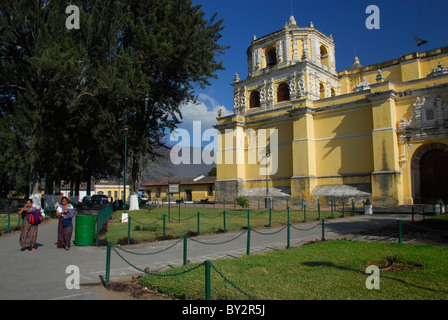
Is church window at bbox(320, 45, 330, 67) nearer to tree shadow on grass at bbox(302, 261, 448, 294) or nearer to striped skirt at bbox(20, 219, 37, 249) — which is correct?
tree shadow on grass at bbox(302, 261, 448, 294)

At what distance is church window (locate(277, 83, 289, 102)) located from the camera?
3450 centimetres

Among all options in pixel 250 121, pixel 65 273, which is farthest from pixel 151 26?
pixel 65 273

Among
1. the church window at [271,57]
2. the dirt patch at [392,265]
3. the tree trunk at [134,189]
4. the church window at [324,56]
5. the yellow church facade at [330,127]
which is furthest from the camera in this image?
the church window at [271,57]

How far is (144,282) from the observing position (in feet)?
21.1

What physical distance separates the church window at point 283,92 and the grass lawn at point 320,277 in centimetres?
2704

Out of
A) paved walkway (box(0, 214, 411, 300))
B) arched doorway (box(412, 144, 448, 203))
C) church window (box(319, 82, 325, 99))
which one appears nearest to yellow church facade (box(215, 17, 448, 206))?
arched doorway (box(412, 144, 448, 203))

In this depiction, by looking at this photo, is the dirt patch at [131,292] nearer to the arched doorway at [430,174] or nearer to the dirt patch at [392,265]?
the dirt patch at [392,265]

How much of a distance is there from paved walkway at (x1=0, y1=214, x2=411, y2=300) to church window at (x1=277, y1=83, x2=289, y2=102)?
2272cm

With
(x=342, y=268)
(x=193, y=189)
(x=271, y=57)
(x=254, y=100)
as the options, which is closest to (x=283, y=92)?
(x=254, y=100)

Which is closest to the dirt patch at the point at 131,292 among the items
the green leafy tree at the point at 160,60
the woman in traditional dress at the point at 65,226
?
the woman in traditional dress at the point at 65,226

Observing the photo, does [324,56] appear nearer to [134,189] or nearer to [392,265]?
[134,189]

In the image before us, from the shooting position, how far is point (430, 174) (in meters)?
24.9

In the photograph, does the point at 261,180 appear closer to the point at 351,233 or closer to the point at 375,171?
the point at 375,171

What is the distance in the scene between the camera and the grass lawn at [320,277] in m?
5.41
